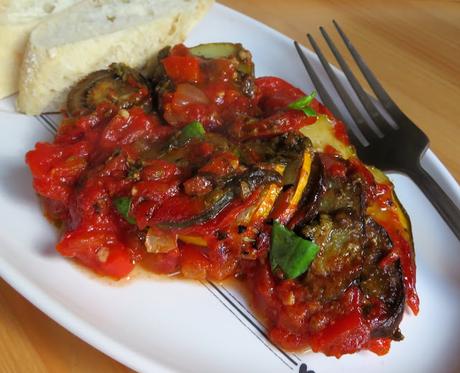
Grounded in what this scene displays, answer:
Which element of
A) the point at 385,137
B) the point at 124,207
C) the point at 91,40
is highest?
the point at 91,40

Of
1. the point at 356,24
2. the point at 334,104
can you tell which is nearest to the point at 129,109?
the point at 334,104

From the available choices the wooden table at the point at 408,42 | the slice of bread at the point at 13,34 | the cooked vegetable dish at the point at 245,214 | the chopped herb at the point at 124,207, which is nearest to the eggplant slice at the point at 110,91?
the cooked vegetable dish at the point at 245,214

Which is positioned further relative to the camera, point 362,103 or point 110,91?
point 362,103

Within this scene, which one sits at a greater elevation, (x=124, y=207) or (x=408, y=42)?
(x=408, y=42)

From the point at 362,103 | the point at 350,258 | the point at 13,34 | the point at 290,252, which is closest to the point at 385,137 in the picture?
the point at 362,103

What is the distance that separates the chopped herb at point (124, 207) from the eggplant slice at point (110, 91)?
1.71 ft

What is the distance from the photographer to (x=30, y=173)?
2.32 m

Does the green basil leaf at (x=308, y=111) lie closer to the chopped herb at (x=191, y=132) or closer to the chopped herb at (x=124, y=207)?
the chopped herb at (x=191, y=132)

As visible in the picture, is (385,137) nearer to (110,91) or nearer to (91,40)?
(110,91)

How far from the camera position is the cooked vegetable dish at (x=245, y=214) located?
1964mm

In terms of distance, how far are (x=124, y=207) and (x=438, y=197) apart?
4.10 ft

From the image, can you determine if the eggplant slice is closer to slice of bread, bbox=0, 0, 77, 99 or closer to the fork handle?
slice of bread, bbox=0, 0, 77, 99

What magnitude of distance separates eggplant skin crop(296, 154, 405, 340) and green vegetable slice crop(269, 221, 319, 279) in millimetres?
38

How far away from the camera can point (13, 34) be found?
263 cm
